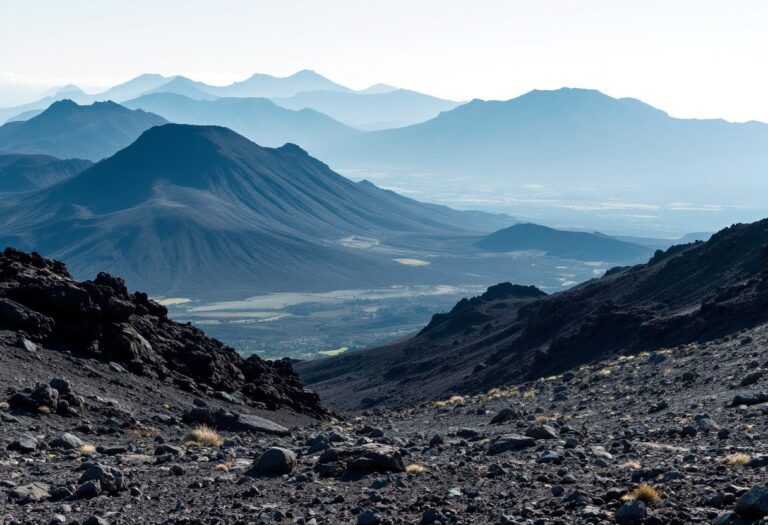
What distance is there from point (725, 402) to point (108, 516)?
10.7 metres

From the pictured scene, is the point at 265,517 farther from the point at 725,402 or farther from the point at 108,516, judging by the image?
the point at 725,402

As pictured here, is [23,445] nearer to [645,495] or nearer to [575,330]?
[645,495]

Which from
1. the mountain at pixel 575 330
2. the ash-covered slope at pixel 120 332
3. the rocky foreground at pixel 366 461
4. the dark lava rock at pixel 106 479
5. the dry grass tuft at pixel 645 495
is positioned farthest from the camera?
the mountain at pixel 575 330

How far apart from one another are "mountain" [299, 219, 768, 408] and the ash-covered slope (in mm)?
11689

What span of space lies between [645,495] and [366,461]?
338 cm

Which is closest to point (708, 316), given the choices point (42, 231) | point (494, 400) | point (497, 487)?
point (494, 400)

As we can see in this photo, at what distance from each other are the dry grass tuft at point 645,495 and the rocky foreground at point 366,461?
0.01 m

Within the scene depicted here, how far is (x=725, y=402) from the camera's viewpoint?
16.8m

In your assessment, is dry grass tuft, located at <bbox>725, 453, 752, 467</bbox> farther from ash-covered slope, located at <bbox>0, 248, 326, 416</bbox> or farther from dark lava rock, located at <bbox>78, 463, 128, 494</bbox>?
ash-covered slope, located at <bbox>0, 248, 326, 416</bbox>

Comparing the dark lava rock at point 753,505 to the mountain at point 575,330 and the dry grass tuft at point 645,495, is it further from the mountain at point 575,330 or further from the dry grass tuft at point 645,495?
the mountain at point 575,330

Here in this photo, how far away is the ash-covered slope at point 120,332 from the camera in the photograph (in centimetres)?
2112

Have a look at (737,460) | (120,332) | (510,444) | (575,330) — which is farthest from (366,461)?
(575,330)

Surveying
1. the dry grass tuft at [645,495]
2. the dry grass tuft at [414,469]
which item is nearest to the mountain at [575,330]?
the dry grass tuft at [414,469]

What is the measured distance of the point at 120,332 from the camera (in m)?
22.2
